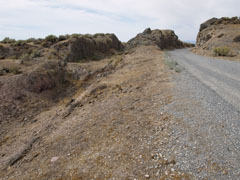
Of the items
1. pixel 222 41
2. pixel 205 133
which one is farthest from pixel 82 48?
pixel 205 133

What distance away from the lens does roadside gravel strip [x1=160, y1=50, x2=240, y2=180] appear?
353 cm

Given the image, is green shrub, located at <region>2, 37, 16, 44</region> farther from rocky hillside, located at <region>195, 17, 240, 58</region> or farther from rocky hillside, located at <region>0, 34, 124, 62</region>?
rocky hillside, located at <region>195, 17, 240, 58</region>

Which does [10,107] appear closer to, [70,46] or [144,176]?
[144,176]

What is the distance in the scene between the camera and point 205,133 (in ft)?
15.0

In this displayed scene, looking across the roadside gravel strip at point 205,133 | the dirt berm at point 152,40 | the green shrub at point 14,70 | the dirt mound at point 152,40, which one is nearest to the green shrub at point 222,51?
the dirt mound at point 152,40

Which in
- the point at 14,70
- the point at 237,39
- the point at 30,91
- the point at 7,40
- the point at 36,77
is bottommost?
the point at 30,91

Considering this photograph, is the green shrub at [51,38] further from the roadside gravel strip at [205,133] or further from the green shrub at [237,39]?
the green shrub at [237,39]

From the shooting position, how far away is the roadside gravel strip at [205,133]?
353 cm

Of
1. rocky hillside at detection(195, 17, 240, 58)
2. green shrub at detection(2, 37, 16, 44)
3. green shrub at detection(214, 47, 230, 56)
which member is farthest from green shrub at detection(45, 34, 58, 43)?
green shrub at detection(214, 47, 230, 56)

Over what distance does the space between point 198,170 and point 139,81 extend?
7.22 m

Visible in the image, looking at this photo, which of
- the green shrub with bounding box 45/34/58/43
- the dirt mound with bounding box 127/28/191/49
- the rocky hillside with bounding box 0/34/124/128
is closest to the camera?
the rocky hillside with bounding box 0/34/124/128

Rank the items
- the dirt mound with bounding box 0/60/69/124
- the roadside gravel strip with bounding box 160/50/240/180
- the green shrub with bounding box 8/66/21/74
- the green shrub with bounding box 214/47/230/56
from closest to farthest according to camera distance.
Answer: the roadside gravel strip with bounding box 160/50/240/180, the dirt mound with bounding box 0/60/69/124, the green shrub with bounding box 8/66/21/74, the green shrub with bounding box 214/47/230/56

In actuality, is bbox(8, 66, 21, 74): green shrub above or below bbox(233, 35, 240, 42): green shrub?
below

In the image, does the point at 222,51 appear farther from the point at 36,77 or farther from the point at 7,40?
the point at 7,40
